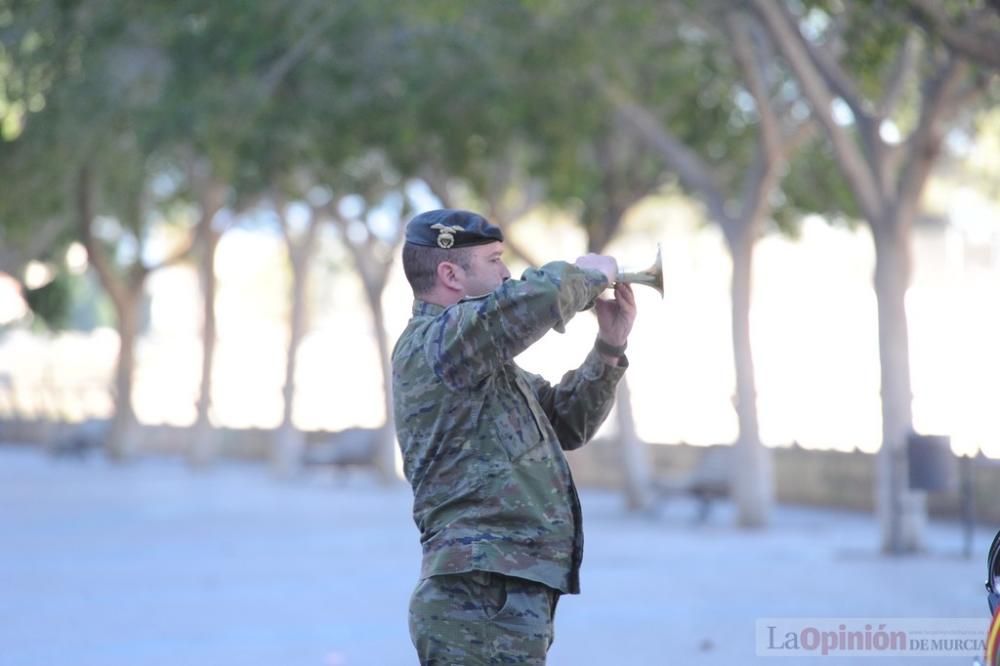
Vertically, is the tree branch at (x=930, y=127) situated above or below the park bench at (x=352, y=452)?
above

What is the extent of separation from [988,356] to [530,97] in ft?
39.8

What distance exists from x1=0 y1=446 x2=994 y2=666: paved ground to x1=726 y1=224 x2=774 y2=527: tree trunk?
343 millimetres

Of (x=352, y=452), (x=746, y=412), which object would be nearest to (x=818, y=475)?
(x=746, y=412)

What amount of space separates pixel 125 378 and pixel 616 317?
28.9 metres

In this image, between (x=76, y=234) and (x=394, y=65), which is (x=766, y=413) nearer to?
(x=394, y=65)

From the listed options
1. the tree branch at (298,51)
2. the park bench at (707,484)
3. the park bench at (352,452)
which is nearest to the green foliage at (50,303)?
Result: the park bench at (352,452)

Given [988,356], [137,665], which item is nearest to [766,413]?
[988,356]

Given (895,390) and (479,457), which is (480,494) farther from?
(895,390)

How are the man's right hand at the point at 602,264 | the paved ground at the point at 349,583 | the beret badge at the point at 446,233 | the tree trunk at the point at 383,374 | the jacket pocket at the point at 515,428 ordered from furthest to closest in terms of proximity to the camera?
the tree trunk at the point at 383,374
the paved ground at the point at 349,583
the beret badge at the point at 446,233
the jacket pocket at the point at 515,428
the man's right hand at the point at 602,264

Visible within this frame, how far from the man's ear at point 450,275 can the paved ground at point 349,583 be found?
12.4 ft

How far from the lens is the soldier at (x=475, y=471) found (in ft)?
13.0

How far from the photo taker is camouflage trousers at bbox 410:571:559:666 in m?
3.99

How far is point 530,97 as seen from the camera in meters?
19.4

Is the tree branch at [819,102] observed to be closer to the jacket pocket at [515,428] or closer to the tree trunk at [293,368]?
the jacket pocket at [515,428]
